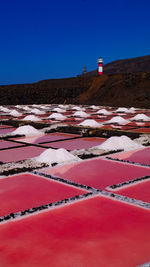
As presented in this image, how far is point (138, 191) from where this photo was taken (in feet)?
7.29

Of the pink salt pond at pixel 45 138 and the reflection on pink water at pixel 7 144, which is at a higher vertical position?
the pink salt pond at pixel 45 138

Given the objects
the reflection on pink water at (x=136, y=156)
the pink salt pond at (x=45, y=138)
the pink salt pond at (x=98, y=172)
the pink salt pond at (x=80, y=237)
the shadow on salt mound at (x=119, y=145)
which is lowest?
the pink salt pond at (x=80, y=237)

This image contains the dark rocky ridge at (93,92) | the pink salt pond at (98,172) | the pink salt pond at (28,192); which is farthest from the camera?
the dark rocky ridge at (93,92)

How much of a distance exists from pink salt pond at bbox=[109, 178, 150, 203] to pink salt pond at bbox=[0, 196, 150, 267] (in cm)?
17

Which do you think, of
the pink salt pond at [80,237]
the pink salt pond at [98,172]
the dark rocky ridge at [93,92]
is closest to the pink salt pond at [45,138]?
the pink salt pond at [98,172]

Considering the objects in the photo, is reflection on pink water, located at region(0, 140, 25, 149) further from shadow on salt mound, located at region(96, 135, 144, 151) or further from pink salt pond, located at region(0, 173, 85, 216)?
pink salt pond, located at region(0, 173, 85, 216)

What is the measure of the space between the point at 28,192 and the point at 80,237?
0.74 m

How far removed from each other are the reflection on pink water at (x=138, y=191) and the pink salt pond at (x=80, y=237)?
17cm

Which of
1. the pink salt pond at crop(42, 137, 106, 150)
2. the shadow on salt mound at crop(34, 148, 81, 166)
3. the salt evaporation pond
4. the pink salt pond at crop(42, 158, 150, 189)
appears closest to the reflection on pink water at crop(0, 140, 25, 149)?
the pink salt pond at crop(42, 137, 106, 150)

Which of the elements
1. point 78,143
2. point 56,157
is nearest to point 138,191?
point 56,157

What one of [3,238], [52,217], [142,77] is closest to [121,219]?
[52,217]

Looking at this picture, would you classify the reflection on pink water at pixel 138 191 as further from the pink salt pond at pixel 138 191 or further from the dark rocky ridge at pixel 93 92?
the dark rocky ridge at pixel 93 92

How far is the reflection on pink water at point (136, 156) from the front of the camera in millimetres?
3176

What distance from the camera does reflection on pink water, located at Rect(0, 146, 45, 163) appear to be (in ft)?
11.0
